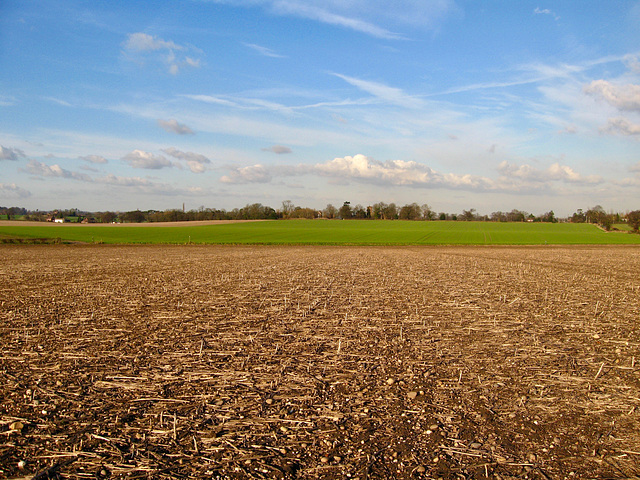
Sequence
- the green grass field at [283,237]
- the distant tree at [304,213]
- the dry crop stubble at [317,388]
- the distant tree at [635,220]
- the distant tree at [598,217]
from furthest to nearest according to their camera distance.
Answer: the distant tree at [304,213]
the distant tree at [598,217]
the distant tree at [635,220]
the green grass field at [283,237]
the dry crop stubble at [317,388]

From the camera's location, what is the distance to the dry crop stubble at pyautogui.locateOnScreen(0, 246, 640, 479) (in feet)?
17.3

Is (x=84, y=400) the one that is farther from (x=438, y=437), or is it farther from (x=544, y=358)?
(x=544, y=358)

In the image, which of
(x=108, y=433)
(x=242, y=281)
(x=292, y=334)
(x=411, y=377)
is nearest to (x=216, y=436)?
(x=108, y=433)

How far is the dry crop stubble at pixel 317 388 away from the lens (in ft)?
17.3

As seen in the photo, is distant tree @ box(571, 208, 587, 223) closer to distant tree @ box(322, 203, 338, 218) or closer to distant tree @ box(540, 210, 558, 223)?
distant tree @ box(540, 210, 558, 223)

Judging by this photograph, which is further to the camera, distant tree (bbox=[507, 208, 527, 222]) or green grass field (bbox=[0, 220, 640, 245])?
distant tree (bbox=[507, 208, 527, 222])

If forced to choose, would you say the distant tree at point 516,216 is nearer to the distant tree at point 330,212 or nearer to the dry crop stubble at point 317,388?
the distant tree at point 330,212

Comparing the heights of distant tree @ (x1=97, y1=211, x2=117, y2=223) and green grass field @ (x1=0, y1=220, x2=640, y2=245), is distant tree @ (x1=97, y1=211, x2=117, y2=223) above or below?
above

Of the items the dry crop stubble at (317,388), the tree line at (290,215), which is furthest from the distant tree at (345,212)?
the dry crop stubble at (317,388)

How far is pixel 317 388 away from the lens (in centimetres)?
751

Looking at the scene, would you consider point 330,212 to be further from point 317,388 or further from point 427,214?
point 317,388

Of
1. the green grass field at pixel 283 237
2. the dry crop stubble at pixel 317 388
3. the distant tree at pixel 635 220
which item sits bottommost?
the dry crop stubble at pixel 317 388

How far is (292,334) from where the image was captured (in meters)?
11.2

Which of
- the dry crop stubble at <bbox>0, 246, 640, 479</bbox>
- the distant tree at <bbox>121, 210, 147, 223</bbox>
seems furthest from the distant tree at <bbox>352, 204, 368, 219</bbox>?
the dry crop stubble at <bbox>0, 246, 640, 479</bbox>
